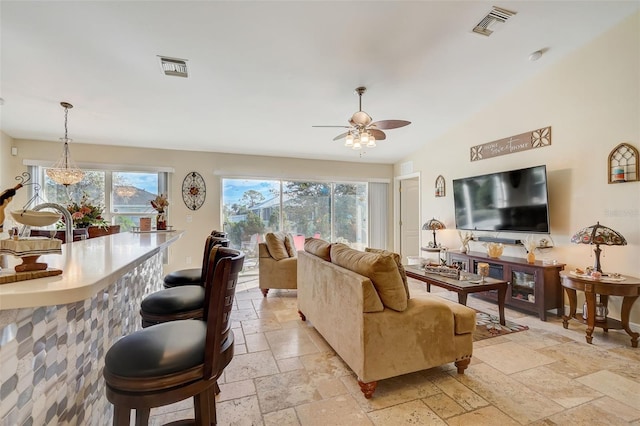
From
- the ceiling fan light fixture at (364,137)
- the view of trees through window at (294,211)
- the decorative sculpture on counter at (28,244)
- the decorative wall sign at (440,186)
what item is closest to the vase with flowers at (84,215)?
the decorative sculpture on counter at (28,244)

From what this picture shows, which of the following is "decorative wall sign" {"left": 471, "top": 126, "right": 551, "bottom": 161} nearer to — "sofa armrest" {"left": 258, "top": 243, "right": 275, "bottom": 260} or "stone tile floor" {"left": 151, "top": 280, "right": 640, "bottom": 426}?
"stone tile floor" {"left": 151, "top": 280, "right": 640, "bottom": 426}

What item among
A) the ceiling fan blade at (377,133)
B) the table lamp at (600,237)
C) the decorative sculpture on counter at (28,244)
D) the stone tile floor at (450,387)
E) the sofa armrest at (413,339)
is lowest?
the stone tile floor at (450,387)

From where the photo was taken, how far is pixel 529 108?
4020mm

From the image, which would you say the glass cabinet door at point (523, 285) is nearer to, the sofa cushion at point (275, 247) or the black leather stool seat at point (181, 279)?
the sofa cushion at point (275, 247)

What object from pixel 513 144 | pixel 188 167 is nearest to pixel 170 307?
pixel 188 167

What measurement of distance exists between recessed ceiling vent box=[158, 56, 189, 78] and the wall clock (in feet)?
8.39

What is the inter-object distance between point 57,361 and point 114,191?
5004 millimetres

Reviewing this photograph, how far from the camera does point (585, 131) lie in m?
3.43

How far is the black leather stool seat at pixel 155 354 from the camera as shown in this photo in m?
1.05

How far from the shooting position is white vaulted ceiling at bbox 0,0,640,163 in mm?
2547

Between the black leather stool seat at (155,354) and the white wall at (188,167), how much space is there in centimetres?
463

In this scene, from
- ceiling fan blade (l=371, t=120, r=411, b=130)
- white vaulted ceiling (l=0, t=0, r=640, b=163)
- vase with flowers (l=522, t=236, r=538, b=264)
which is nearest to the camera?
white vaulted ceiling (l=0, t=0, r=640, b=163)

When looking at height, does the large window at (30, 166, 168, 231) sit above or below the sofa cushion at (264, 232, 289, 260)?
above

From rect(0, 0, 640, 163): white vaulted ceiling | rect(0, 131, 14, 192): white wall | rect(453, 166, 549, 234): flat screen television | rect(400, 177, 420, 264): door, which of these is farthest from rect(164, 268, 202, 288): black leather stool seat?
rect(400, 177, 420, 264): door
